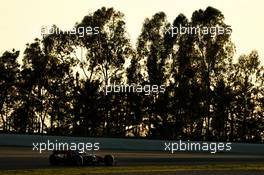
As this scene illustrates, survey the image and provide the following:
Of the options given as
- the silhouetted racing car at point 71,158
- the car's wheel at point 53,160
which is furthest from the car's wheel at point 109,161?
the car's wheel at point 53,160

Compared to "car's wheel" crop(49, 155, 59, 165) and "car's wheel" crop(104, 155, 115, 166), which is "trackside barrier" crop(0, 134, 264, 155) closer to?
"car's wheel" crop(104, 155, 115, 166)

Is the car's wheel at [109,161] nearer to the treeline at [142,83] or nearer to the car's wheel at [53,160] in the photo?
the car's wheel at [53,160]

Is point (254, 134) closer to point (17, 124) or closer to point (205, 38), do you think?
point (205, 38)

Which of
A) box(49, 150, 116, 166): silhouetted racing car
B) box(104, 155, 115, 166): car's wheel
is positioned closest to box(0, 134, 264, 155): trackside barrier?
box(104, 155, 115, 166): car's wheel

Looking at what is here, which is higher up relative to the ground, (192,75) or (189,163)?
(192,75)

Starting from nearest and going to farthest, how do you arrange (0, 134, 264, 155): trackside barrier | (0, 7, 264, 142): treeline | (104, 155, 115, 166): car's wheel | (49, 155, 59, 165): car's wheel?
1. (49, 155, 59, 165): car's wheel
2. (104, 155, 115, 166): car's wheel
3. (0, 134, 264, 155): trackside barrier
4. (0, 7, 264, 142): treeline

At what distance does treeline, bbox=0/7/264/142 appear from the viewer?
6669 cm

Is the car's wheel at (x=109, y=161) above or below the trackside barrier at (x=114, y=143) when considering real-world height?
below

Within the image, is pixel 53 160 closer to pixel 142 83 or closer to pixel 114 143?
pixel 114 143

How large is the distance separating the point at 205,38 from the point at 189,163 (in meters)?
31.4

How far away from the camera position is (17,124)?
233 ft

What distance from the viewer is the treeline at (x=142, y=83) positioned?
66.7 m

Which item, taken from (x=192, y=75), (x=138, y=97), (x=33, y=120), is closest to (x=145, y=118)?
(x=138, y=97)

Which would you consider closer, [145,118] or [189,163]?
[189,163]
